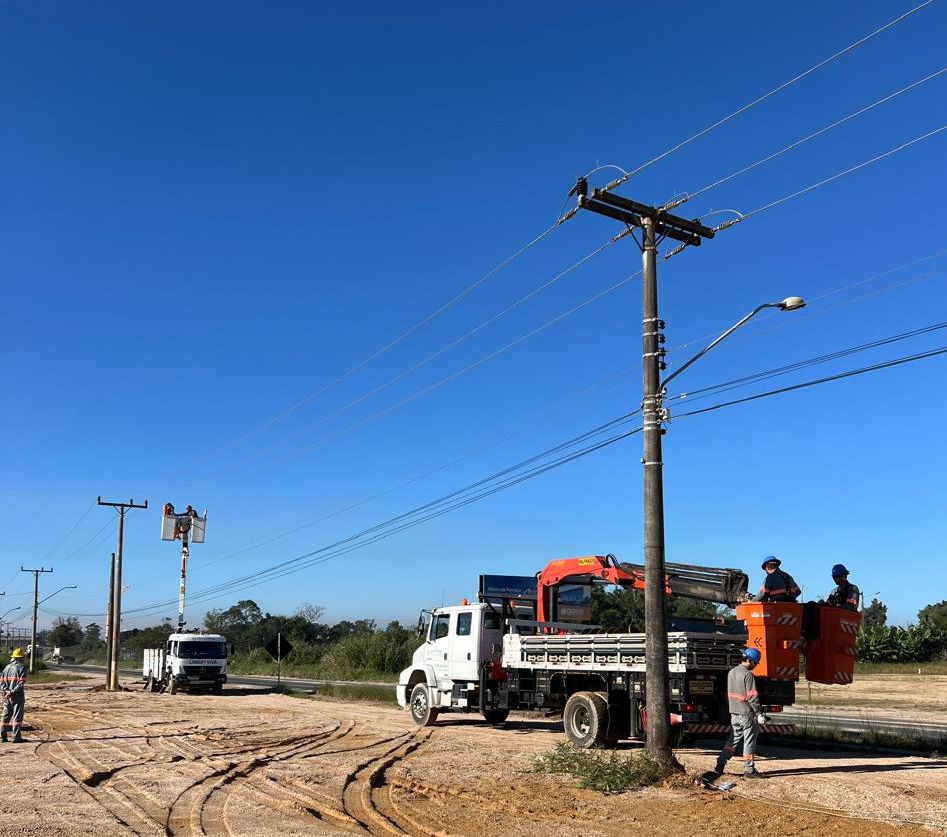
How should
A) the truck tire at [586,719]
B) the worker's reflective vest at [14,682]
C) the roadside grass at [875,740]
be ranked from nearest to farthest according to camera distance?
the truck tire at [586,719] → the roadside grass at [875,740] → the worker's reflective vest at [14,682]

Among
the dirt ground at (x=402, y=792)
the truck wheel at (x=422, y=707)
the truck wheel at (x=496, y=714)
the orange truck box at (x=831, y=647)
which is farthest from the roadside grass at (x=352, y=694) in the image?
the orange truck box at (x=831, y=647)

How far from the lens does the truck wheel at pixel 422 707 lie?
20.7m

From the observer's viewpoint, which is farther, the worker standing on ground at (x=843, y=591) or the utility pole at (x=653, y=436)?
the worker standing on ground at (x=843, y=591)

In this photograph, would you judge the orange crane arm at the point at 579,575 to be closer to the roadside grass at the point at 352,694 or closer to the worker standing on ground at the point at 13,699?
the worker standing on ground at the point at 13,699

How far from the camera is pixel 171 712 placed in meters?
26.4

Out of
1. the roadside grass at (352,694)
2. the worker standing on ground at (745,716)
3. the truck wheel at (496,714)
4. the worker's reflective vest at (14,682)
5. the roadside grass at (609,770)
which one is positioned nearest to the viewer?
the roadside grass at (609,770)

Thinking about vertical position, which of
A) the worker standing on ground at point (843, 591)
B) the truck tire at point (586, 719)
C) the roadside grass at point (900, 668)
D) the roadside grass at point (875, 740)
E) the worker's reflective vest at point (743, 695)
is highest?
the worker standing on ground at point (843, 591)

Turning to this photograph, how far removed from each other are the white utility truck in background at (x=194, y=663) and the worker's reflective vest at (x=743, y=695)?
100ft

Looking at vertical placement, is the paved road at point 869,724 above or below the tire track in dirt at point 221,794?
below

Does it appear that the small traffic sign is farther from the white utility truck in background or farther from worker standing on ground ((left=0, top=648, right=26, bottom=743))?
worker standing on ground ((left=0, top=648, right=26, bottom=743))

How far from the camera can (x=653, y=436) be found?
→ 559 inches

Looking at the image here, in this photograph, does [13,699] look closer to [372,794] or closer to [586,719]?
[372,794]

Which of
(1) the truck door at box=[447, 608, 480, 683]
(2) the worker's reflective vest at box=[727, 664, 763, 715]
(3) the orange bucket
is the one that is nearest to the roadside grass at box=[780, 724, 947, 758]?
(3) the orange bucket

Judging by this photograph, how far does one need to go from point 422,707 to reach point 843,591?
10067 mm
